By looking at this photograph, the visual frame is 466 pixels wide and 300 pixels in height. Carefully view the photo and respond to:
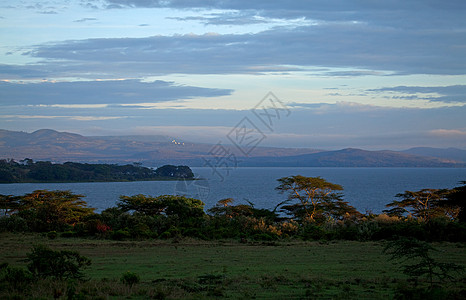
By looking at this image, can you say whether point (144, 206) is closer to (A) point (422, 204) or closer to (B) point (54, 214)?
(B) point (54, 214)

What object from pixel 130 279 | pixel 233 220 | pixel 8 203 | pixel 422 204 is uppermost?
pixel 130 279

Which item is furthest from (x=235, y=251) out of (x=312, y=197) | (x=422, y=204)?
(x=422, y=204)

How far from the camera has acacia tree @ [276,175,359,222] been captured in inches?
1438

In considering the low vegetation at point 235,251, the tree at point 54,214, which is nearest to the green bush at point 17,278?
the low vegetation at point 235,251

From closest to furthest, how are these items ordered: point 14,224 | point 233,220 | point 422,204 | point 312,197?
point 14,224 < point 233,220 < point 312,197 < point 422,204

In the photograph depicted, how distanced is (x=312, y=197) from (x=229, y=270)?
2486 cm

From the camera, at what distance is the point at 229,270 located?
13.4m

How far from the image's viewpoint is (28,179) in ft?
365

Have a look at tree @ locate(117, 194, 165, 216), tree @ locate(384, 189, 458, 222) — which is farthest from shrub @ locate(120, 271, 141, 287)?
tree @ locate(384, 189, 458, 222)

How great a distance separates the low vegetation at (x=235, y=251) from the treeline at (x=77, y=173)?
253 ft

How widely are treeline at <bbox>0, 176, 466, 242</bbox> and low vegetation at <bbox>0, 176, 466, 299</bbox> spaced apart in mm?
73

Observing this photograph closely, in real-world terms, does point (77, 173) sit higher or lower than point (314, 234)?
higher

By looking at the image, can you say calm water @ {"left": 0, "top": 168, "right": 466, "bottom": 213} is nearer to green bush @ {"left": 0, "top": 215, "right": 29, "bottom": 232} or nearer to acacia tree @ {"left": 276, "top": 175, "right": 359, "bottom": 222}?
acacia tree @ {"left": 276, "top": 175, "right": 359, "bottom": 222}

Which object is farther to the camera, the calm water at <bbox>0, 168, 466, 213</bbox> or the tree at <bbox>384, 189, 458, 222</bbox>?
the calm water at <bbox>0, 168, 466, 213</bbox>
